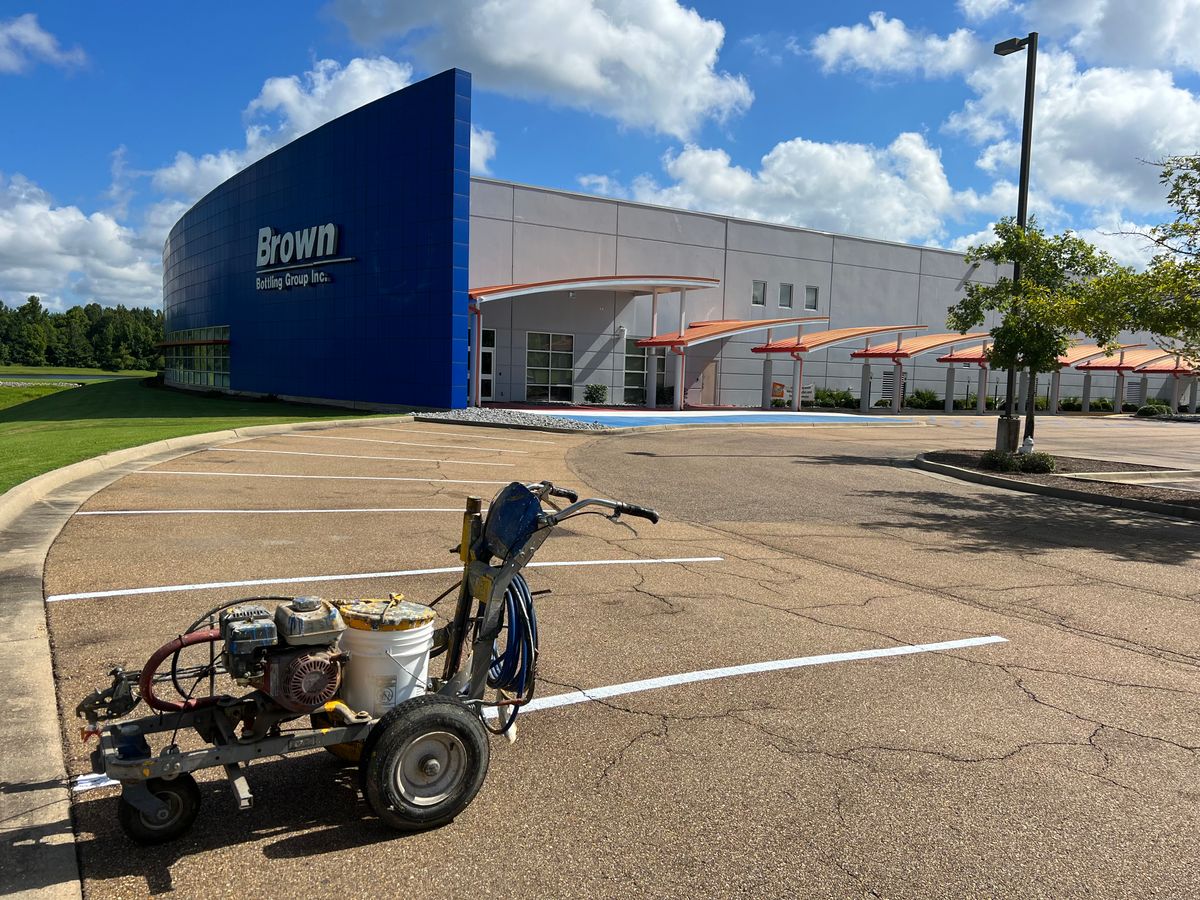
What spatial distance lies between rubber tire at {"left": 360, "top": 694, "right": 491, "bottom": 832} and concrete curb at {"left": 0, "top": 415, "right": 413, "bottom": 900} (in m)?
0.97

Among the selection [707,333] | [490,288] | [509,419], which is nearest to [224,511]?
[509,419]

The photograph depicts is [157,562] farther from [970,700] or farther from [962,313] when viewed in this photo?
[962,313]

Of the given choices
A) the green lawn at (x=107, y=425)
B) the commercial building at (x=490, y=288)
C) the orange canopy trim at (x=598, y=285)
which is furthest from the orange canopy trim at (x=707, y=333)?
the green lawn at (x=107, y=425)

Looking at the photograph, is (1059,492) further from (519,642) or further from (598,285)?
(598,285)

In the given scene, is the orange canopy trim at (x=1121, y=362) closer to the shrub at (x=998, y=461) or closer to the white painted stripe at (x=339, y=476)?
the shrub at (x=998, y=461)

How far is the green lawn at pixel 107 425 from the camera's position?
41.6ft

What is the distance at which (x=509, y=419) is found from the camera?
25469 millimetres

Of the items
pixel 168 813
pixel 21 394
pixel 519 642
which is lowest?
pixel 21 394

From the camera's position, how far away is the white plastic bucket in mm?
3363

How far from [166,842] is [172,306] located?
59.4 metres

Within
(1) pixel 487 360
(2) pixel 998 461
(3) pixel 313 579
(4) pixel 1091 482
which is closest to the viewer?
(3) pixel 313 579

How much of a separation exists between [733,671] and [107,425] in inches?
Answer: 820

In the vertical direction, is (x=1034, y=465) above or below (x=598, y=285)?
below

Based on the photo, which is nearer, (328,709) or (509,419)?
(328,709)
